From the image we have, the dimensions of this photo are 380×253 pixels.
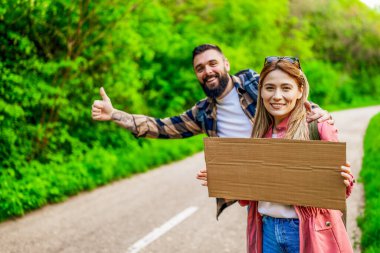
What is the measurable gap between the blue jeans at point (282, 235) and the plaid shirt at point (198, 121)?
2.01 feet

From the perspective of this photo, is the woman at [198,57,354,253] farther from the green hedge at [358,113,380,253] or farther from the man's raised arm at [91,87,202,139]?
the green hedge at [358,113,380,253]

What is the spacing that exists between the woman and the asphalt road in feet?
10.3

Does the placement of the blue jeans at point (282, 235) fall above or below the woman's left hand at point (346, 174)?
below

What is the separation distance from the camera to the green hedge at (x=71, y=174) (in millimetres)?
7372

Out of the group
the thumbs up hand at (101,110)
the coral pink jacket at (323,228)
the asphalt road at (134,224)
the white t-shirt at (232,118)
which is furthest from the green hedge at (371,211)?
the thumbs up hand at (101,110)

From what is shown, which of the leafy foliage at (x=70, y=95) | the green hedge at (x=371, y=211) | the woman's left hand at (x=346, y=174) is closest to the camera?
the woman's left hand at (x=346, y=174)

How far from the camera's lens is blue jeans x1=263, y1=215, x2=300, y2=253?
254 centimetres

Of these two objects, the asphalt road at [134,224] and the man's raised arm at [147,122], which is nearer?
the man's raised arm at [147,122]

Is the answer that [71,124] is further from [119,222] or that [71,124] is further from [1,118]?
[119,222]

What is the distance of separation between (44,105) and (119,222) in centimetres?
299

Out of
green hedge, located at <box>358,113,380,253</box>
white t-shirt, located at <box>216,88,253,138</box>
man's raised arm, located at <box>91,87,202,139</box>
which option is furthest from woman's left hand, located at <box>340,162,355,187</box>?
Answer: green hedge, located at <box>358,113,380,253</box>

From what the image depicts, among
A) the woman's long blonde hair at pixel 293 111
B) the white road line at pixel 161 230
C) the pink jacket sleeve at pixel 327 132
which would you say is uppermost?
the woman's long blonde hair at pixel 293 111

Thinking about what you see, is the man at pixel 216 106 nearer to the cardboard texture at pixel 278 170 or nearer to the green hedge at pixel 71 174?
the cardboard texture at pixel 278 170

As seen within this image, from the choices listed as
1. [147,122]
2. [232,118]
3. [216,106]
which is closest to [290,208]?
[232,118]
